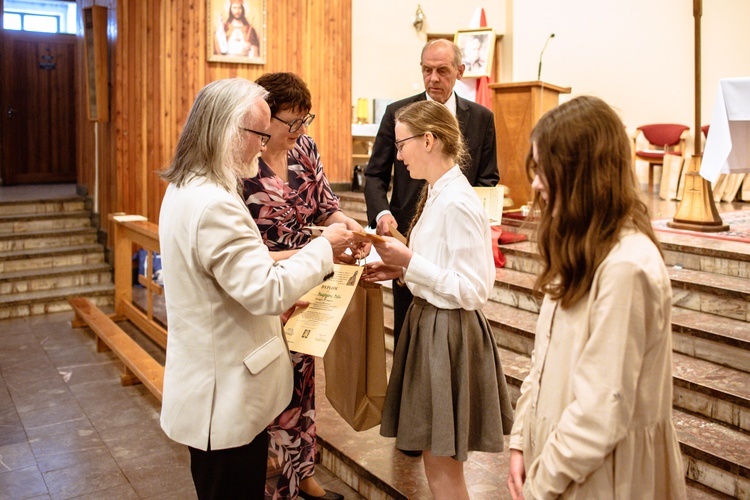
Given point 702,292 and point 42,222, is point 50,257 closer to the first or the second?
point 42,222

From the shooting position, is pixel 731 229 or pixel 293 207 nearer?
pixel 293 207

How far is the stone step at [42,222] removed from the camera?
294 inches

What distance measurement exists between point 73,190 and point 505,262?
661cm

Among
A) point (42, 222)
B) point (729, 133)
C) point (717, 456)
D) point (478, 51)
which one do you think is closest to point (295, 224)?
point (717, 456)

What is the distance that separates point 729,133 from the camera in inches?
195

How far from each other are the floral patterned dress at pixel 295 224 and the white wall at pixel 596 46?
6952 mm

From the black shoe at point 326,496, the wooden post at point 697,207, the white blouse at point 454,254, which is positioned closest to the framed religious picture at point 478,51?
the wooden post at point 697,207

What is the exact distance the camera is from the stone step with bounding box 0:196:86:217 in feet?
25.4

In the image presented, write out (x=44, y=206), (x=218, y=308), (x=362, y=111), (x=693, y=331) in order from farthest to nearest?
(x=362, y=111)
(x=44, y=206)
(x=693, y=331)
(x=218, y=308)

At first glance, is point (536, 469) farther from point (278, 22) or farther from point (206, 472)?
point (278, 22)

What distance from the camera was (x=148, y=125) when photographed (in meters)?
7.24

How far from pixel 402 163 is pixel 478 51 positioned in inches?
272

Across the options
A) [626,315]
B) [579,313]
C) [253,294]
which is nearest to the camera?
[626,315]

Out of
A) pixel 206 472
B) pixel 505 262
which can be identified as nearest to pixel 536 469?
pixel 206 472
